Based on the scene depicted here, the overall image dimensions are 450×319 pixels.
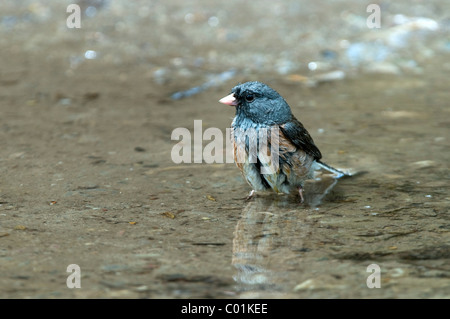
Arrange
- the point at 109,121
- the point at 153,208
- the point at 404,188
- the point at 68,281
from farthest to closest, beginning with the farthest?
the point at 109,121 < the point at 404,188 < the point at 153,208 < the point at 68,281

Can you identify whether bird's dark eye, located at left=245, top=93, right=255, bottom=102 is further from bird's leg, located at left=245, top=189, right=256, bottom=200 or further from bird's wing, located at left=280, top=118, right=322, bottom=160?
bird's leg, located at left=245, top=189, right=256, bottom=200

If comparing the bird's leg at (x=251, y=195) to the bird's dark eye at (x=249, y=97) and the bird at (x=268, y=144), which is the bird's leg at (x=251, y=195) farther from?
the bird's dark eye at (x=249, y=97)

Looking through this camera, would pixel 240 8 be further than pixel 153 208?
Yes

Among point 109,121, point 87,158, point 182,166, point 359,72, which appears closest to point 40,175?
point 87,158

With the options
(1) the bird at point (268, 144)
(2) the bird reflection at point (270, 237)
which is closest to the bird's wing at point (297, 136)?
(1) the bird at point (268, 144)

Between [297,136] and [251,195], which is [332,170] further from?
[251,195]
